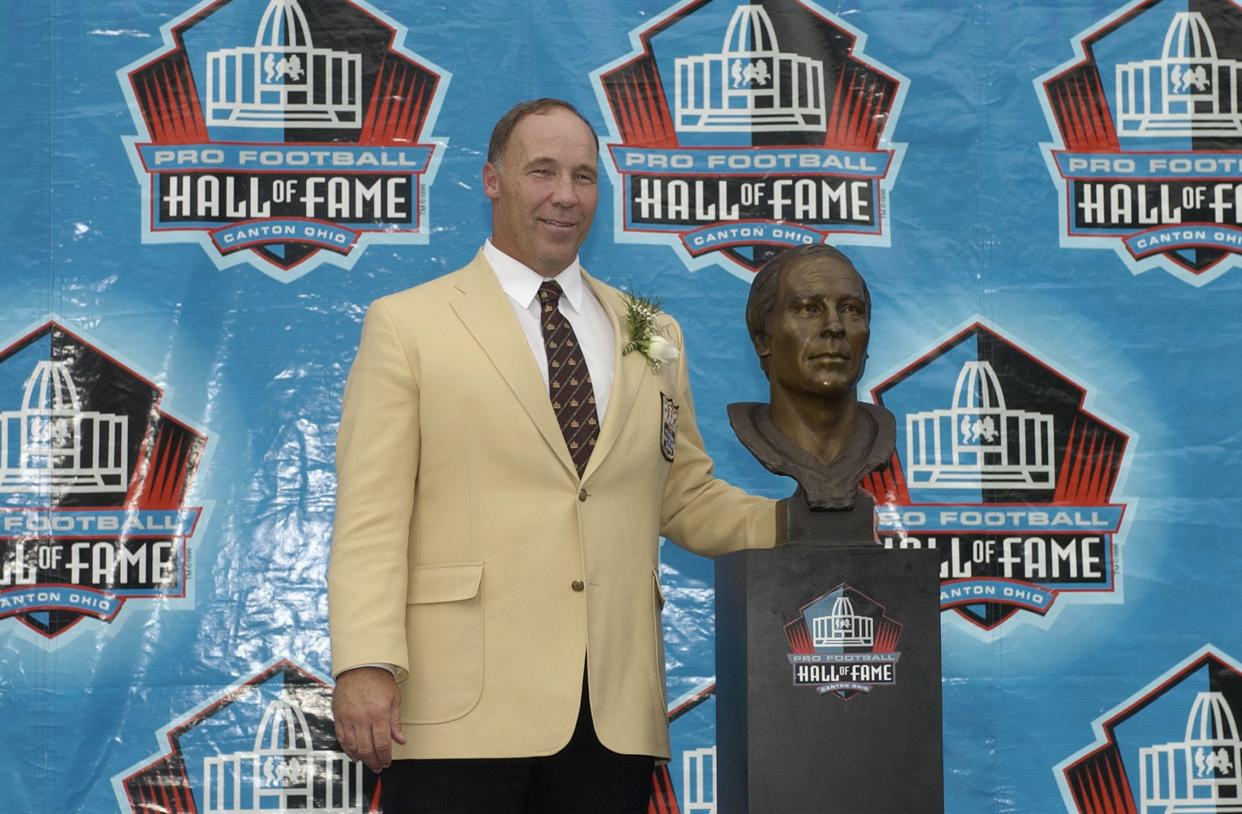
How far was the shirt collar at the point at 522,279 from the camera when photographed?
229 centimetres

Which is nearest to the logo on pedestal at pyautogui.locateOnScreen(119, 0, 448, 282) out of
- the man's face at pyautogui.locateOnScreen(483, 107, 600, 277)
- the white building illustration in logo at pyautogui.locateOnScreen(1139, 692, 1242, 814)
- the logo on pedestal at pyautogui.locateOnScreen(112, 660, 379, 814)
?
the logo on pedestal at pyautogui.locateOnScreen(112, 660, 379, 814)

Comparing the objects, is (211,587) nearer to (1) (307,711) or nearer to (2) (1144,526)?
(1) (307,711)

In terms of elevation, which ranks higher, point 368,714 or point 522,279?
point 522,279

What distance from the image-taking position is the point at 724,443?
3.38 meters

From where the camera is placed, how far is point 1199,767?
3.34m

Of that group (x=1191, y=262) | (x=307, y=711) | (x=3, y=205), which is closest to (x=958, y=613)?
(x=1191, y=262)

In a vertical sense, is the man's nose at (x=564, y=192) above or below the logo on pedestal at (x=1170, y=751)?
above

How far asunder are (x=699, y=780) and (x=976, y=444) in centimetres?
107

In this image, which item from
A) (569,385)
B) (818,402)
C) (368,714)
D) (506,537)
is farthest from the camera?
(818,402)

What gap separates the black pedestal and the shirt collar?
0.54m

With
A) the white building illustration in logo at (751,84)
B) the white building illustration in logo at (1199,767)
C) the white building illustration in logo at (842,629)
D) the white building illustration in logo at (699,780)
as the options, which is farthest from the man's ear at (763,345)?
the white building illustration in logo at (1199,767)

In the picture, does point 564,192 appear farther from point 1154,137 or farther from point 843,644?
point 1154,137

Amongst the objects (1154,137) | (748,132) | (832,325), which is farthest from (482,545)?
(1154,137)

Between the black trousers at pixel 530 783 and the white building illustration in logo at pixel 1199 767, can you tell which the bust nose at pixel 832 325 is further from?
the white building illustration in logo at pixel 1199 767
